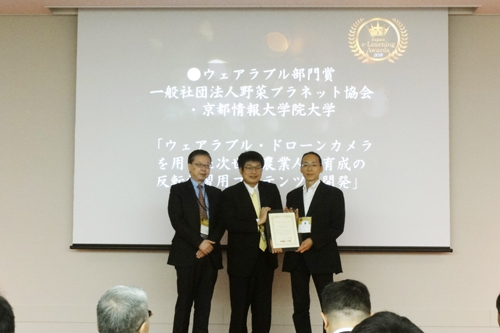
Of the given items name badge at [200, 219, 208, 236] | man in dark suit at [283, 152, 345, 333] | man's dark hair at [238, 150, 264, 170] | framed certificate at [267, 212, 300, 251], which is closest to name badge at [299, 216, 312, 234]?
man in dark suit at [283, 152, 345, 333]

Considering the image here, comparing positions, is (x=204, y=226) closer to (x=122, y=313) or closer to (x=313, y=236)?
(x=313, y=236)

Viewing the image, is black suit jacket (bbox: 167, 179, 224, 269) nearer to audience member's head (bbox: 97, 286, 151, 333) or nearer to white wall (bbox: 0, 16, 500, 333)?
white wall (bbox: 0, 16, 500, 333)

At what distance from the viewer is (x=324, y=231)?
13.9ft

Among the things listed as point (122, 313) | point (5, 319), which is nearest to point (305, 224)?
point (122, 313)

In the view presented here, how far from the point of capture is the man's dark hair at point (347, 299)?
7.48 feet

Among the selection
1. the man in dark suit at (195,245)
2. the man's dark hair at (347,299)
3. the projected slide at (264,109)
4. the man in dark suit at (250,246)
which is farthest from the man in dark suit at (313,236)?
the man's dark hair at (347,299)

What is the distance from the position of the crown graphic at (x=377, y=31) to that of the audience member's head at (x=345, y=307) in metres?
3.00

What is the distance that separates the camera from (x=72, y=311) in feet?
16.1

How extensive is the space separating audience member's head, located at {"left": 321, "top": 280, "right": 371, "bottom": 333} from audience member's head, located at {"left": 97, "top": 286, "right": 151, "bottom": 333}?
0.70m

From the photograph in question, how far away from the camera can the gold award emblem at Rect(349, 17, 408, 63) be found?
4.86m

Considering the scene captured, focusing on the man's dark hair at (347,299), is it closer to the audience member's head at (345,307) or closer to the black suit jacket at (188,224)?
the audience member's head at (345,307)

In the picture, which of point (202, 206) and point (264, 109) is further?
point (264, 109)

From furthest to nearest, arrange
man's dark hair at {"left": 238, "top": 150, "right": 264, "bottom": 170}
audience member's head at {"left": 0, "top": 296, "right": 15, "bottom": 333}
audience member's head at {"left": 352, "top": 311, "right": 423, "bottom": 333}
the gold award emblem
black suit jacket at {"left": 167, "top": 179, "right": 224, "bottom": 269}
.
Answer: the gold award emblem < man's dark hair at {"left": 238, "top": 150, "right": 264, "bottom": 170} < black suit jacket at {"left": 167, "top": 179, "right": 224, "bottom": 269} < audience member's head at {"left": 0, "top": 296, "right": 15, "bottom": 333} < audience member's head at {"left": 352, "top": 311, "right": 423, "bottom": 333}

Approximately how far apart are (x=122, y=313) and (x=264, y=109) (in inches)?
119
